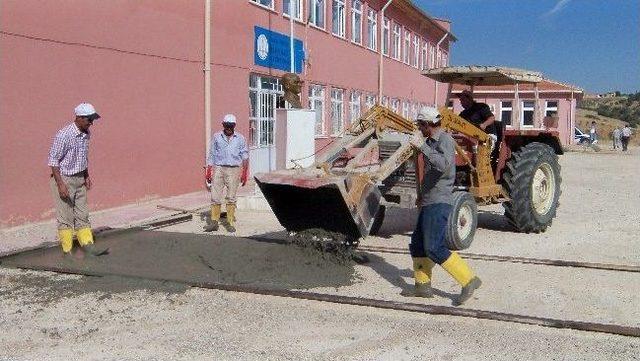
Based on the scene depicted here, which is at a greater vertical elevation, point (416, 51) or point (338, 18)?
point (416, 51)

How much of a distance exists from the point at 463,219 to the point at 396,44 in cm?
2165

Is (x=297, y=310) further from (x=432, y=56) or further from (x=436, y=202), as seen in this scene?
(x=432, y=56)

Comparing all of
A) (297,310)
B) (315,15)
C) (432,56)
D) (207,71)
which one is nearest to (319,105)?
(315,15)

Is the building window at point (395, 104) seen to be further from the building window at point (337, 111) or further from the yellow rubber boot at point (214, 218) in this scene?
the yellow rubber boot at point (214, 218)

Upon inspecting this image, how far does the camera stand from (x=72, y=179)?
7.69 meters

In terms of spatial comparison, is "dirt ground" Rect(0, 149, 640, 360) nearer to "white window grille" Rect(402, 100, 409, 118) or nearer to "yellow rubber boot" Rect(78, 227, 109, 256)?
"yellow rubber boot" Rect(78, 227, 109, 256)

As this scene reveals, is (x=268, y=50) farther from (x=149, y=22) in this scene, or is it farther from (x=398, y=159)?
(x=398, y=159)

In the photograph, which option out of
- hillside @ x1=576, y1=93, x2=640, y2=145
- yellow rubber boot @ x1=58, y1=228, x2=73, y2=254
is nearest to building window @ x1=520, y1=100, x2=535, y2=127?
yellow rubber boot @ x1=58, y1=228, x2=73, y2=254

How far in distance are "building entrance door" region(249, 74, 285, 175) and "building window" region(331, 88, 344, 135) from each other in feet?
13.6

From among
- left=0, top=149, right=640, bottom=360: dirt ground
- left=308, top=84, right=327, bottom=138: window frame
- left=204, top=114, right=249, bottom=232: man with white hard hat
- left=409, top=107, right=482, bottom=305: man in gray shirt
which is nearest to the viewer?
left=0, top=149, right=640, bottom=360: dirt ground

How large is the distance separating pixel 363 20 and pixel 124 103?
13899mm

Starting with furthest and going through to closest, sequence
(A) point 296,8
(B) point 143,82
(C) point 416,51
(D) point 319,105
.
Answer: (C) point 416,51 → (D) point 319,105 → (A) point 296,8 → (B) point 143,82

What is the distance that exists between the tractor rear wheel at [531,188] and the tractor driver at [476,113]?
20.2 inches

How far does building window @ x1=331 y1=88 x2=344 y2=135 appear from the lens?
21.6m
